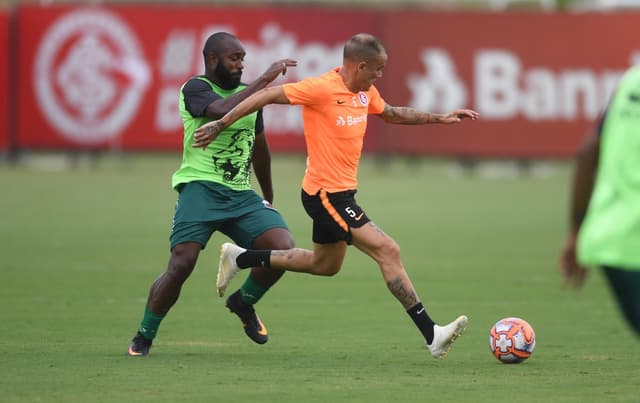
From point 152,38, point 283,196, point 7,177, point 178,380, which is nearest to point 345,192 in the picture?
point 178,380

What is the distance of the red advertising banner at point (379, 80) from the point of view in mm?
33656

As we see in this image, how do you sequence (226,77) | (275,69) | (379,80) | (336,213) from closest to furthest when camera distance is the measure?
1. (275,69)
2. (336,213)
3. (226,77)
4. (379,80)

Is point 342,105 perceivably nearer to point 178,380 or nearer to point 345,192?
point 345,192

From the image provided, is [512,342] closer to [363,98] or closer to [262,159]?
[363,98]

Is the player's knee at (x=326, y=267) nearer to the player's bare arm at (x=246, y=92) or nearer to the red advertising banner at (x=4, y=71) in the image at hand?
the player's bare arm at (x=246, y=92)

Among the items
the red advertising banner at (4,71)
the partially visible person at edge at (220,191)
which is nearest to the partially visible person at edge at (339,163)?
the partially visible person at edge at (220,191)

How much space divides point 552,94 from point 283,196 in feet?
31.2

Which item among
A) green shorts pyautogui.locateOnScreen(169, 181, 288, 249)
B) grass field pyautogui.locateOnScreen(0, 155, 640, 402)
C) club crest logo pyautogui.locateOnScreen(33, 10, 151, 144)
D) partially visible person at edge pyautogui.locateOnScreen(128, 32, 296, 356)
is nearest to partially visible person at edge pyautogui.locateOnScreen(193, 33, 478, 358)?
partially visible person at edge pyautogui.locateOnScreen(128, 32, 296, 356)

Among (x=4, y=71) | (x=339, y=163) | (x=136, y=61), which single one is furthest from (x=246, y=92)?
(x=4, y=71)

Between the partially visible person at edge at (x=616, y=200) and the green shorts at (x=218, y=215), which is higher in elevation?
the partially visible person at edge at (x=616, y=200)

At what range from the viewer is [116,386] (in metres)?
8.62

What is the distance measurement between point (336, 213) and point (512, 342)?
1.52m

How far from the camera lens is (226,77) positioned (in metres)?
10.2

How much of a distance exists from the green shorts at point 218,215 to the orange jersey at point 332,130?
2.03 ft
